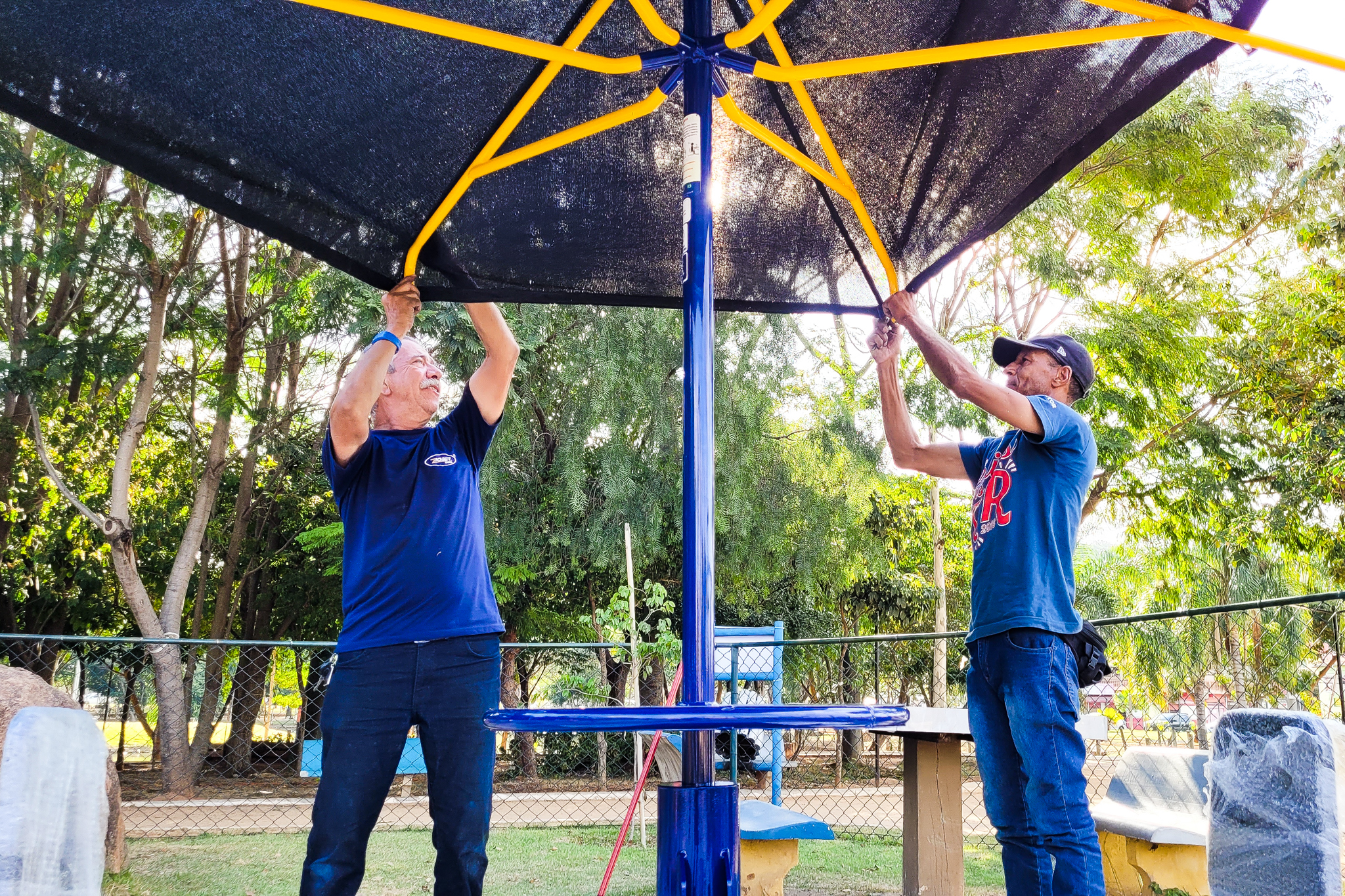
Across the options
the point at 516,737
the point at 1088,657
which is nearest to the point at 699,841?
the point at 1088,657

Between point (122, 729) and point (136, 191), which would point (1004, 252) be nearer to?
point (136, 191)

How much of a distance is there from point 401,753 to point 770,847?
1934mm

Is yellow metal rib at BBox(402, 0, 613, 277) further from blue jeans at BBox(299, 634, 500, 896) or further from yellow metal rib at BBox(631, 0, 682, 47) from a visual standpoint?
blue jeans at BBox(299, 634, 500, 896)

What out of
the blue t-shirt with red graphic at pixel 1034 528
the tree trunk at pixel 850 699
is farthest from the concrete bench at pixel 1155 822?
the tree trunk at pixel 850 699

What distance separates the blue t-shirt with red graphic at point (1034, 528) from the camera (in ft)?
7.62

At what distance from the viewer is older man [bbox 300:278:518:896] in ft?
7.16

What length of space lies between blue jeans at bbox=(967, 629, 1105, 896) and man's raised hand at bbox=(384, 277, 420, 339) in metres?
1.58

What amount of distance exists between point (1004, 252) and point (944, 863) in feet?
33.5

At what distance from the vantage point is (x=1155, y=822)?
3541mm

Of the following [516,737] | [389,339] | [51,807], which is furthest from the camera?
[516,737]

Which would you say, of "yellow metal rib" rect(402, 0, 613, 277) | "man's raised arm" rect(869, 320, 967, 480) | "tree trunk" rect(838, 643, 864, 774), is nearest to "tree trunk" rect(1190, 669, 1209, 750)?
"man's raised arm" rect(869, 320, 967, 480)

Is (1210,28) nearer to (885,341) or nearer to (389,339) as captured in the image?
(885,341)

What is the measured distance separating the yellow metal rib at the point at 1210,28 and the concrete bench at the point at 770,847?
2.88 metres

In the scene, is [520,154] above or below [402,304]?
above
